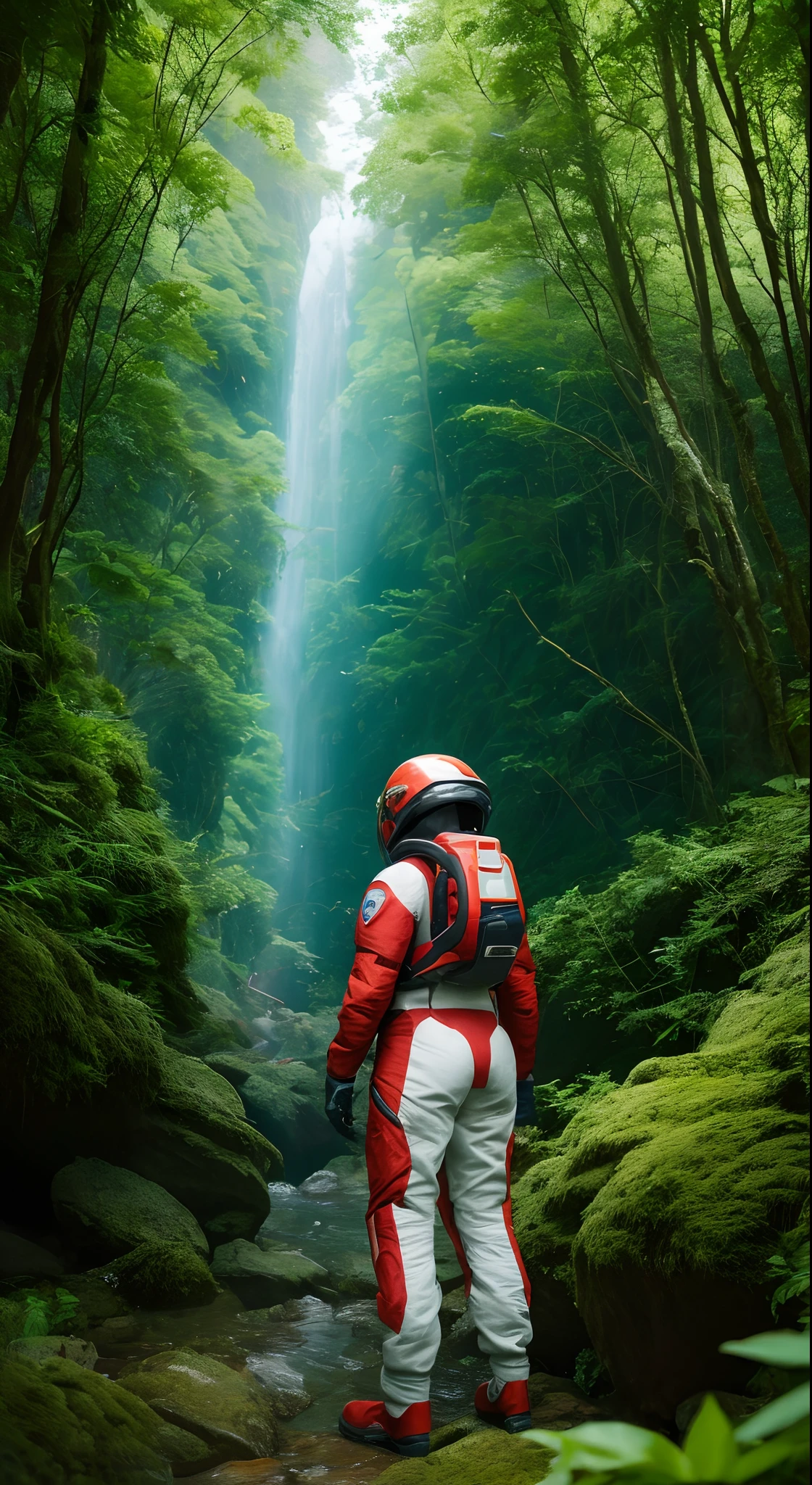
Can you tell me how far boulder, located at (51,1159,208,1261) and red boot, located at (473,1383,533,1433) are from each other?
165 centimetres

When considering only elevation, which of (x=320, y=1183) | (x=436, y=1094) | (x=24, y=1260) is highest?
(x=436, y=1094)

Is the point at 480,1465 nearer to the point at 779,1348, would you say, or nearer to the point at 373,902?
the point at 373,902

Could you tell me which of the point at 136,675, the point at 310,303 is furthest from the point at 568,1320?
the point at 310,303

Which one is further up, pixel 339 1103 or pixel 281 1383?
pixel 339 1103

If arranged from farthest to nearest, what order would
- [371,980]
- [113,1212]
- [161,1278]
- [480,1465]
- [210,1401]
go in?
[113,1212] < [161,1278] < [371,980] < [210,1401] < [480,1465]

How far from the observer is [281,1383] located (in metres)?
2.98

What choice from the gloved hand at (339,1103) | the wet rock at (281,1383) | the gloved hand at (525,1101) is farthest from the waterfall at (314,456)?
the gloved hand at (339,1103)

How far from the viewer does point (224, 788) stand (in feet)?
55.8

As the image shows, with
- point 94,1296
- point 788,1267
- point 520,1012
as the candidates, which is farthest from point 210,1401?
point 788,1267

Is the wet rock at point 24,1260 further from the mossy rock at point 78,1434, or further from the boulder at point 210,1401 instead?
the mossy rock at point 78,1434

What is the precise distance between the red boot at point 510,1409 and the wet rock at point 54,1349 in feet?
Answer: 3.91

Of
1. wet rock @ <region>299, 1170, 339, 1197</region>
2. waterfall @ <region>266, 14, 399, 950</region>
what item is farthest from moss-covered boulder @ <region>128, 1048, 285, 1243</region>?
waterfall @ <region>266, 14, 399, 950</region>

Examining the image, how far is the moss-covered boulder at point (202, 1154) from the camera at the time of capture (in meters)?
4.16

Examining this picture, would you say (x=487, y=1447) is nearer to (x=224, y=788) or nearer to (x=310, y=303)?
(x=224, y=788)
